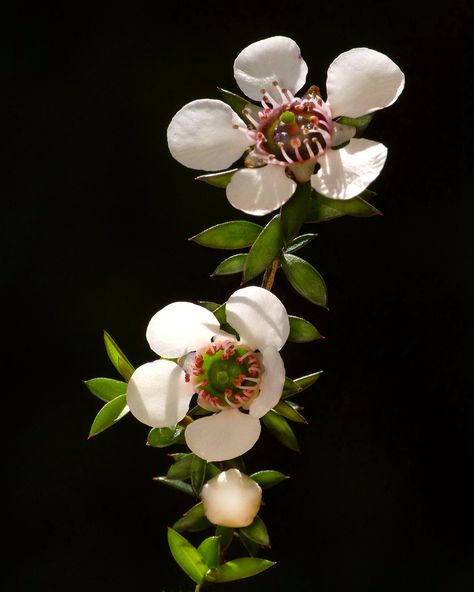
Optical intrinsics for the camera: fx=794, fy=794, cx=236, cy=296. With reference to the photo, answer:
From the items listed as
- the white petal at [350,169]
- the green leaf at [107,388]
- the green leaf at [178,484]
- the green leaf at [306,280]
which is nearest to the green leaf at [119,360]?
the green leaf at [107,388]

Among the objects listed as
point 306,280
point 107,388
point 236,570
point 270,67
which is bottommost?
point 236,570

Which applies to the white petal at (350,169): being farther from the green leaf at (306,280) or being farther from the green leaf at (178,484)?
the green leaf at (178,484)

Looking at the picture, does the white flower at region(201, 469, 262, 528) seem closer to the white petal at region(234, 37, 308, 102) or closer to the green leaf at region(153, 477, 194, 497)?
the green leaf at region(153, 477, 194, 497)

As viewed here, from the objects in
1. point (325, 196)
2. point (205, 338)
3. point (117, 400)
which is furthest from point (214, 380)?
point (325, 196)

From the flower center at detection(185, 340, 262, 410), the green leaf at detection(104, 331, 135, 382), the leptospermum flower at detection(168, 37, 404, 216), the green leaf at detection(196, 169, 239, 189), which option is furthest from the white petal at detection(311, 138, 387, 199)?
the green leaf at detection(104, 331, 135, 382)

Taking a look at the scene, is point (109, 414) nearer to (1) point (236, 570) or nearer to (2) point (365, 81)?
(1) point (236, 570)

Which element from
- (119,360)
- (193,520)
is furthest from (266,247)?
(193,520)

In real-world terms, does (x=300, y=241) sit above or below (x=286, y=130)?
below
